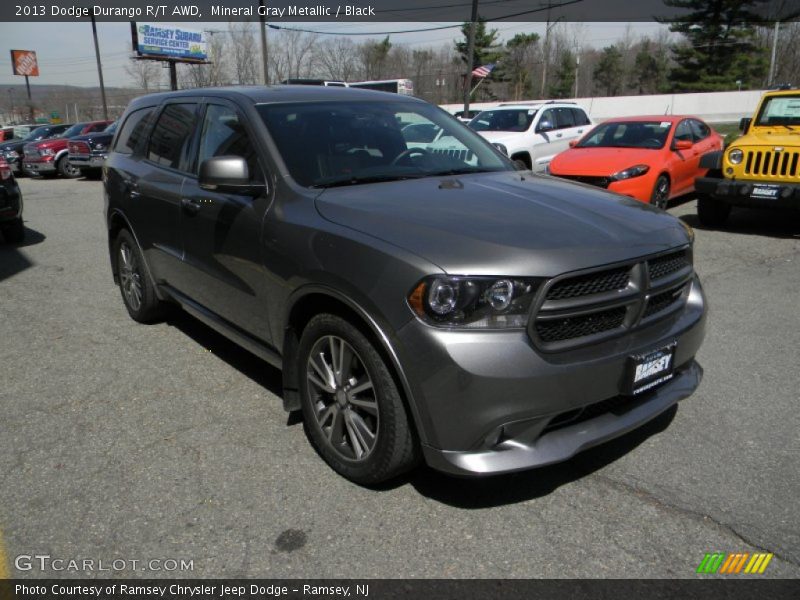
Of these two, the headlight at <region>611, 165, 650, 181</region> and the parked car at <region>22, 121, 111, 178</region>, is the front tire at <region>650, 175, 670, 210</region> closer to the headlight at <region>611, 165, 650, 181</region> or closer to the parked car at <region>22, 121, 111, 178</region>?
the headlight at <region>611, 165, 650, 181</region>

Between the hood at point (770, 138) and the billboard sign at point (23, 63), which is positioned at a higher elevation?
the billboard sign at point (23, 63)

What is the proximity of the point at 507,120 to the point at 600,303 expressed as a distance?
11.6m

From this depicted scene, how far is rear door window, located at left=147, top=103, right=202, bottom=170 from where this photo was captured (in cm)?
433

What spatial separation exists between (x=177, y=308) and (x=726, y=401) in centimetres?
439

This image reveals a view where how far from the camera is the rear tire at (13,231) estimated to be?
9188 mm

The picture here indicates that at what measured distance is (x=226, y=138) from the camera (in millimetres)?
3812

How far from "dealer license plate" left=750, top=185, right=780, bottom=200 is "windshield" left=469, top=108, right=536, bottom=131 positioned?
553 centimetres

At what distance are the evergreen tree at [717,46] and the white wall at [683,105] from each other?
7042mm

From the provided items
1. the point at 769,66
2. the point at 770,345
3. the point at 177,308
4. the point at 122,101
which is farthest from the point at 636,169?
the point at 122,101

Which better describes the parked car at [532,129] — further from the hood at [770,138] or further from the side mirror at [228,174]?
the side mirror at [228,174]

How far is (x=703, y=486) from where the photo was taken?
3.02m

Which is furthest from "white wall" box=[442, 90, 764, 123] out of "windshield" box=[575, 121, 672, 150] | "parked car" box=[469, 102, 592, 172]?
"windshield" box=[575, 121, 672, 150]

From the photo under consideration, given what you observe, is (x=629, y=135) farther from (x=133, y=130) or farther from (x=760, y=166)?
(x=133, y=130)

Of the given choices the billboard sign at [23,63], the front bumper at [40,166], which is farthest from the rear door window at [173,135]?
the billboard sign at [23,63]
